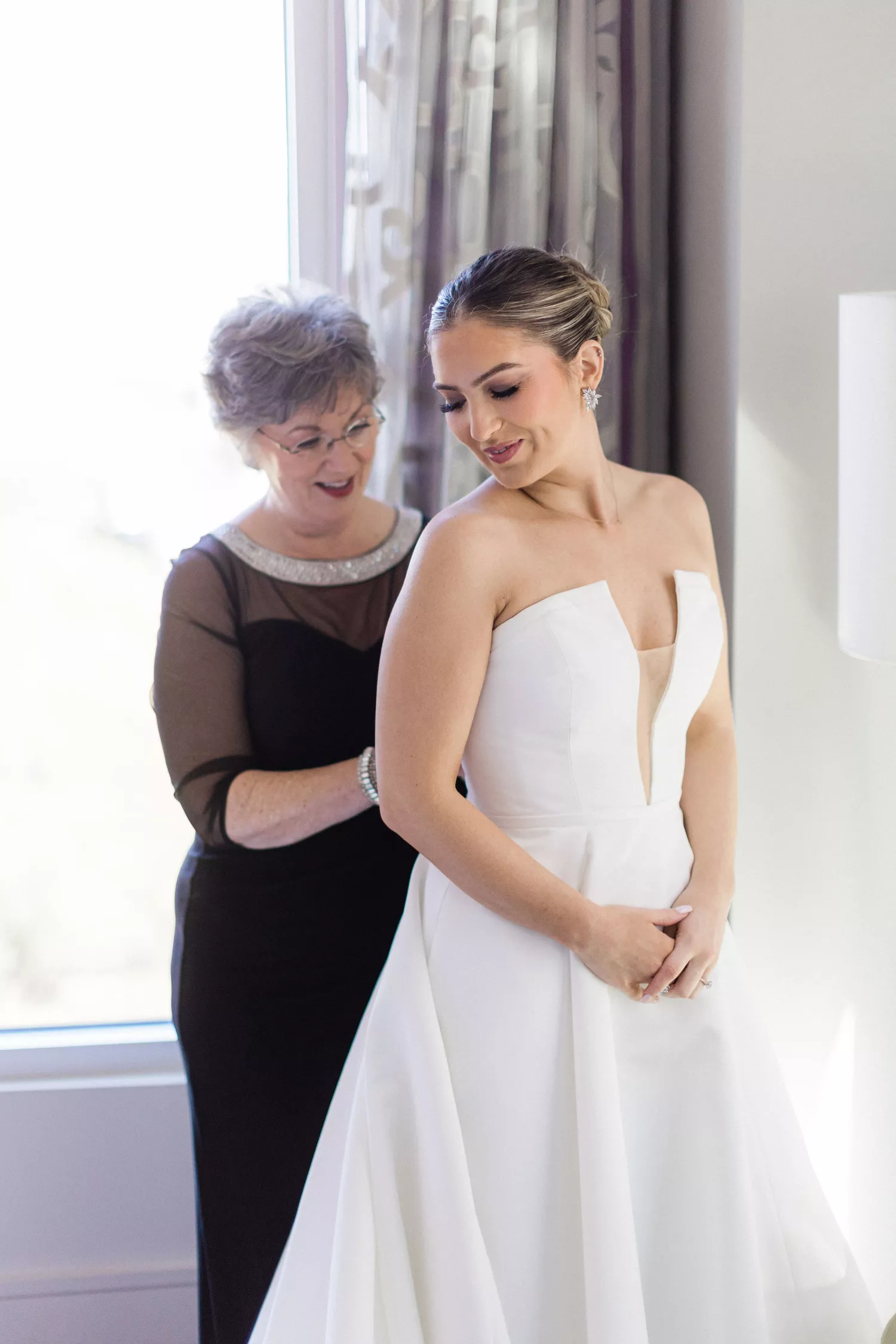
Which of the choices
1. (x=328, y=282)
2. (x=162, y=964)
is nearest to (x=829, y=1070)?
(x=162, y=964)

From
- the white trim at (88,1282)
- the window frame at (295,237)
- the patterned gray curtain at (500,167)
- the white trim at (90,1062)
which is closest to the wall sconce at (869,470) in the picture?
the patterned gray curtain at (500,167)

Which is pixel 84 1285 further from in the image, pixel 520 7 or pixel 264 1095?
pixel 520 7

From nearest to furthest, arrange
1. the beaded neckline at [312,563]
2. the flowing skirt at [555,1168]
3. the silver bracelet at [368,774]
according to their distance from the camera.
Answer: the flowing skirt at [555,1168], the silver bracelet at [368,774], the beaded neckline at [312,563]

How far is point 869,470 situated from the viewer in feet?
4.12

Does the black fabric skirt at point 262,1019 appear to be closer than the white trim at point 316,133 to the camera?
Yes

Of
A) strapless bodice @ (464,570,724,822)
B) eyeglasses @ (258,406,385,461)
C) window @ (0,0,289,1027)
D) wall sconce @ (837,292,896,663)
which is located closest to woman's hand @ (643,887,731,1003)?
strapless bodice @ (464,570,724,822)

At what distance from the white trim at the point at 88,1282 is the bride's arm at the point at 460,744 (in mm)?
1426

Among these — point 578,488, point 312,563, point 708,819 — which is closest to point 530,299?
point 578,488

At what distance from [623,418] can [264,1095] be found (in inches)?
50.9

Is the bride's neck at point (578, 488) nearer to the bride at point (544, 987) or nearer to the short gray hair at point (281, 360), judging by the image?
the bride at point (544, 987)

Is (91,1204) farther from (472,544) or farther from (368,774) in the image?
(472,544)

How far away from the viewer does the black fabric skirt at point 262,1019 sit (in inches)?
67.1

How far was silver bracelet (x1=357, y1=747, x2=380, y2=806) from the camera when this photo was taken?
1.53 metres

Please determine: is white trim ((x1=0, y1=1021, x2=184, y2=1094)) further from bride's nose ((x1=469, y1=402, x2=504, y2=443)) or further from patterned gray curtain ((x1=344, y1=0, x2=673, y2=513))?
bride's nose ((x1=469, y1=402, x2=504, y2=443))
